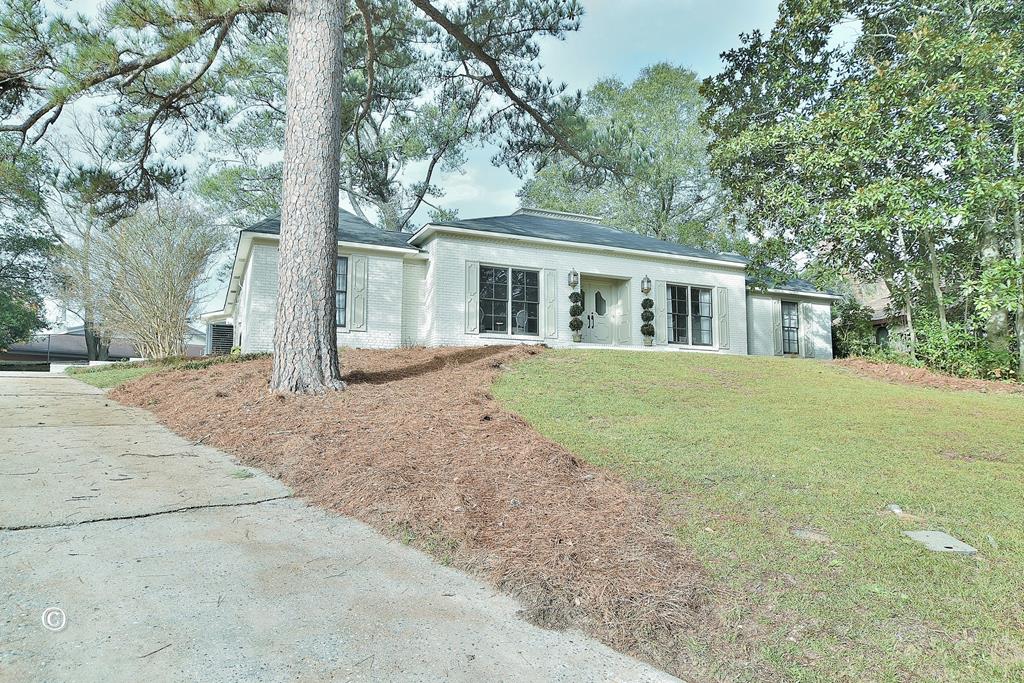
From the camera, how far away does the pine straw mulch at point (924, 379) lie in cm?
977

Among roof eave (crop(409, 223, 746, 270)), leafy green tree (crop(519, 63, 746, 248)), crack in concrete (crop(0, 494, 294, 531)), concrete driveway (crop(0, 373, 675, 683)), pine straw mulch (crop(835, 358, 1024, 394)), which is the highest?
leafy green tree (crop(519, 63, 746, 248))

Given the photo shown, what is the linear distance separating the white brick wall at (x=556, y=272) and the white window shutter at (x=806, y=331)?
3.19 metres

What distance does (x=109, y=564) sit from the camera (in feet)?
7.74

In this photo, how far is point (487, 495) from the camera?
338cm

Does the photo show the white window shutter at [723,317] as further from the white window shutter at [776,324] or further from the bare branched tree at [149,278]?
the bare branched tree at [149,278]

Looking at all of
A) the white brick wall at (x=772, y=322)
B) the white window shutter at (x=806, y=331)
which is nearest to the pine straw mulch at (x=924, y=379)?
the white brick wall at (x=772, y=322)

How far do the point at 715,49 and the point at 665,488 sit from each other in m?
15.5

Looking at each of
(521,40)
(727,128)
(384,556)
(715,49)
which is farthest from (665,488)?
(715,49)

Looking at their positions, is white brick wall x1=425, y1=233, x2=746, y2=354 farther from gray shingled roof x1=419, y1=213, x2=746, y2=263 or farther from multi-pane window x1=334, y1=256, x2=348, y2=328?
multi-pane window x1=334, y1=256, x2=348, y2=328

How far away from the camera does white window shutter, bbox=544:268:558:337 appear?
1355cm

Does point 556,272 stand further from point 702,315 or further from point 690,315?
point 702,315

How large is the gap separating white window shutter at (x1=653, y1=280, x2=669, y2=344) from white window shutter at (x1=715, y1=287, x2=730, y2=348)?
154cm

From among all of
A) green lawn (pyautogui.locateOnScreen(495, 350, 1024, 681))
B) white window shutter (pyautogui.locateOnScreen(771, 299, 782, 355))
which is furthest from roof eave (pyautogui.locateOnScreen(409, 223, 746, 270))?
green lawn (pyautogui.locateOnScreen(495, 350, 1024, 681))

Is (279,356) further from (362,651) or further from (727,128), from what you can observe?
(727,128)
